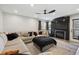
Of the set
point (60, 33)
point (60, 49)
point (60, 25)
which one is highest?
point (60, 25)

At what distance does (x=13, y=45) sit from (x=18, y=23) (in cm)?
47

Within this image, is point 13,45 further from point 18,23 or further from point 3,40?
point 18,23

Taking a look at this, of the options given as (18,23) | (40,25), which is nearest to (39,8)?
(40,25)

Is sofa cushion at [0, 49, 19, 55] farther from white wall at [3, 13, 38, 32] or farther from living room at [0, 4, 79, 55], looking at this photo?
white wall at [3, 13, 38, 32]

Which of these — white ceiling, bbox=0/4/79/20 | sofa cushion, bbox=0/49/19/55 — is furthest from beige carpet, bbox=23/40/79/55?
white ceiling, bbox=0/4/79/20

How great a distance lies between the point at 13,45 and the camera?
1.90 m

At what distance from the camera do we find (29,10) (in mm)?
1832

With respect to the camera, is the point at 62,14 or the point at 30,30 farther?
the point at 30,30
